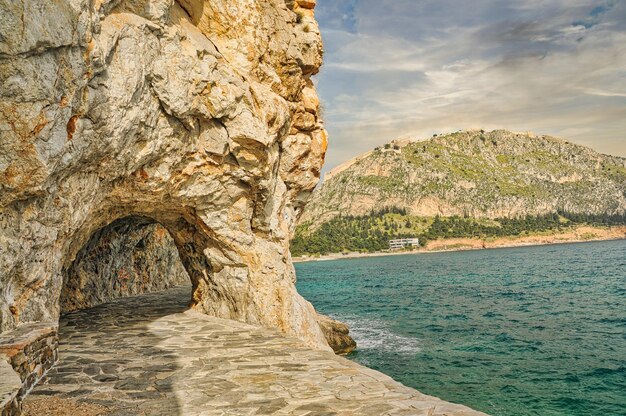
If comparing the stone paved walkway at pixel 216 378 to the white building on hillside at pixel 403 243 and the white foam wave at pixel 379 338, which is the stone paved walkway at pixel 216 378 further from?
the white building on hillside at pixel 403 243

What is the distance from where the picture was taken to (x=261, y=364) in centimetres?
845

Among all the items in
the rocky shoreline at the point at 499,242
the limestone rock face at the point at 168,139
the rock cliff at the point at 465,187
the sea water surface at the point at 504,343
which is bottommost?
the sea water surface at the point at 504,343

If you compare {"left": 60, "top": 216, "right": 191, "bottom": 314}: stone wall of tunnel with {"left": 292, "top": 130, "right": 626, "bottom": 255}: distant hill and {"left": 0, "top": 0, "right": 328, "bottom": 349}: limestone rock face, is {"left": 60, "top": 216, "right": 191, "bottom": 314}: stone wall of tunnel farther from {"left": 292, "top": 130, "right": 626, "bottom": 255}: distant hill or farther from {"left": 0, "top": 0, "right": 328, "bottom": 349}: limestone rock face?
{"left": 292, "top": 130, "right": 626, "bottom": 255}: distant hill

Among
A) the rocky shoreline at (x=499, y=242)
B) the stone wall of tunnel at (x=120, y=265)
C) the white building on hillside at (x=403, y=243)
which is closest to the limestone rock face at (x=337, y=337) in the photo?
the stone wall of tunnel at (x=120, y=265)

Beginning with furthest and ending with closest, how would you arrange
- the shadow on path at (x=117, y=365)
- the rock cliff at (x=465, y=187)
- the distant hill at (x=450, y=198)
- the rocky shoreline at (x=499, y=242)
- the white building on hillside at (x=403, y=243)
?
the rock cliff at (x=465, y=187), the distant hill at (x=450, y=198), the white building on hillside at (x=403, y=243), the rocky shoreline at (x=499, y=242), the shadow on path at (x=117, y=365)

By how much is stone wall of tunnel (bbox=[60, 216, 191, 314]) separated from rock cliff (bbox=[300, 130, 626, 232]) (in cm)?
14638

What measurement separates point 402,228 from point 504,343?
145737 mm

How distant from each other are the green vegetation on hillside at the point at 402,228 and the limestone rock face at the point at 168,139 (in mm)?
130880

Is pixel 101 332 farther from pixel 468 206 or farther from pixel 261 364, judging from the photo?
pixel 468 206

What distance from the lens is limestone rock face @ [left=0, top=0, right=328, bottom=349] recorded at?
293 inches

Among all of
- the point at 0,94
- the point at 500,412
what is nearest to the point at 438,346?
the point at 500,412

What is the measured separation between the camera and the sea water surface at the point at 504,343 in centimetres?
1620

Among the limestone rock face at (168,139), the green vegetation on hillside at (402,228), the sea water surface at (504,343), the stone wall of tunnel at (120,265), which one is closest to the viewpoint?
the limestone rock face at (168,139)

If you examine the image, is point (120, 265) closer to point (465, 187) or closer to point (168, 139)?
point (168, 139)
